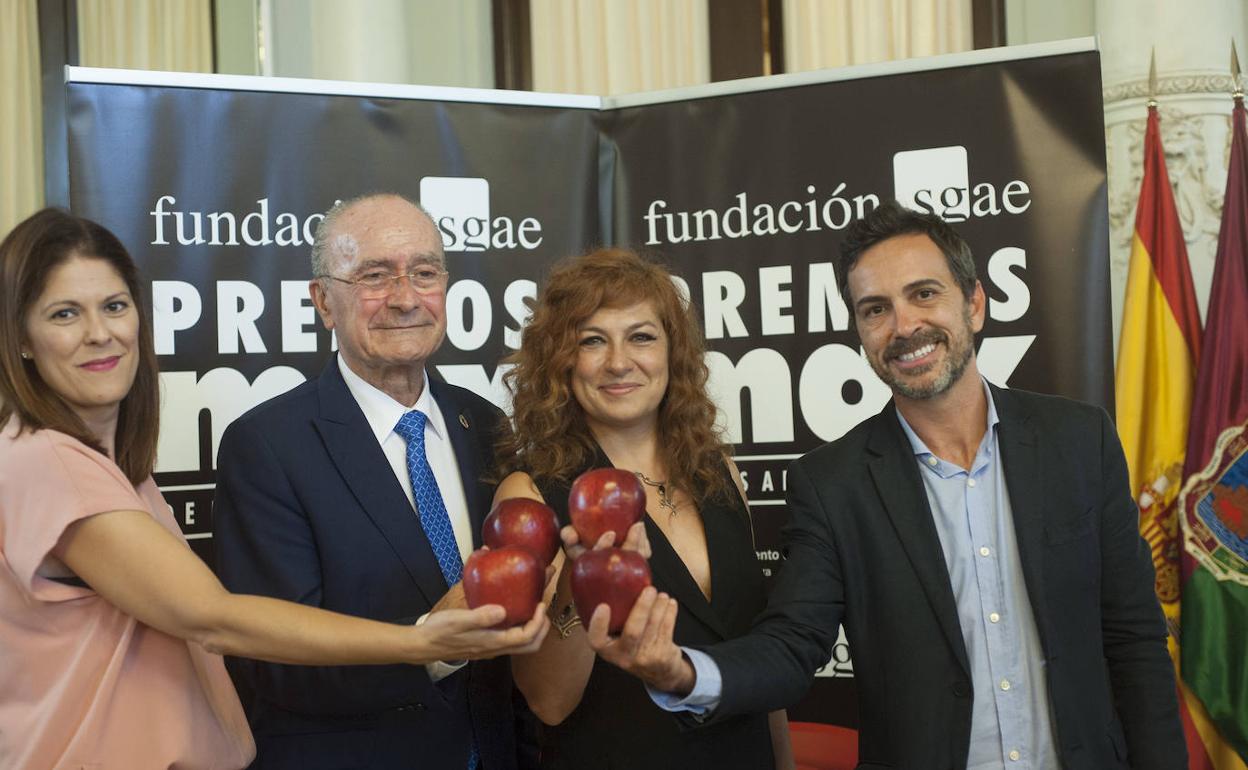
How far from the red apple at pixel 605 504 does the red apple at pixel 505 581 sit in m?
0.18

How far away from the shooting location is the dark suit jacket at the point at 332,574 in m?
2.57

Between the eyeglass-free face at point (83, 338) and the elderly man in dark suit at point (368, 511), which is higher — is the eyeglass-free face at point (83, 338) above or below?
above

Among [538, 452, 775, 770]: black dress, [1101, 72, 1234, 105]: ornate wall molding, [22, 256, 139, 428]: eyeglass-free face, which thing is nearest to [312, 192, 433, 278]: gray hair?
[22, 256, 139, 428]: eyeglass-free face

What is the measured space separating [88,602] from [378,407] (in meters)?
0.79

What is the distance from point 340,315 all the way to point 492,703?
3.12 ft

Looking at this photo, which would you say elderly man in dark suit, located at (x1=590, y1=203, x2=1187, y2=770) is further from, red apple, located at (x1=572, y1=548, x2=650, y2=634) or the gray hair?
the gray hair

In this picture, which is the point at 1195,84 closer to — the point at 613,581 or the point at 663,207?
the point at 663,207

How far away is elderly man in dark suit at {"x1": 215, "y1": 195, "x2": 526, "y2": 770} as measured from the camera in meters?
2.61

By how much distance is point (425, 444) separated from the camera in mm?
2883

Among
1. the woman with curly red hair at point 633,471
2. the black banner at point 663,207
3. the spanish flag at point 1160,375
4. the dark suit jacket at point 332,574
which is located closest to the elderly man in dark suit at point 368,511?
the dark suit jacket at point 332,574

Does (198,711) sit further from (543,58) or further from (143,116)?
(543,58)

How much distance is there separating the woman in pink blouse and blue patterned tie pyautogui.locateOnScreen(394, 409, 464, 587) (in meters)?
0.52

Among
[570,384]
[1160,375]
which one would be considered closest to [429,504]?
[570,384]

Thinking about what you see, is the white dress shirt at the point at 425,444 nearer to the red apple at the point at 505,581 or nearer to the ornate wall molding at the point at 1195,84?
the red apple at the point at 505,581
